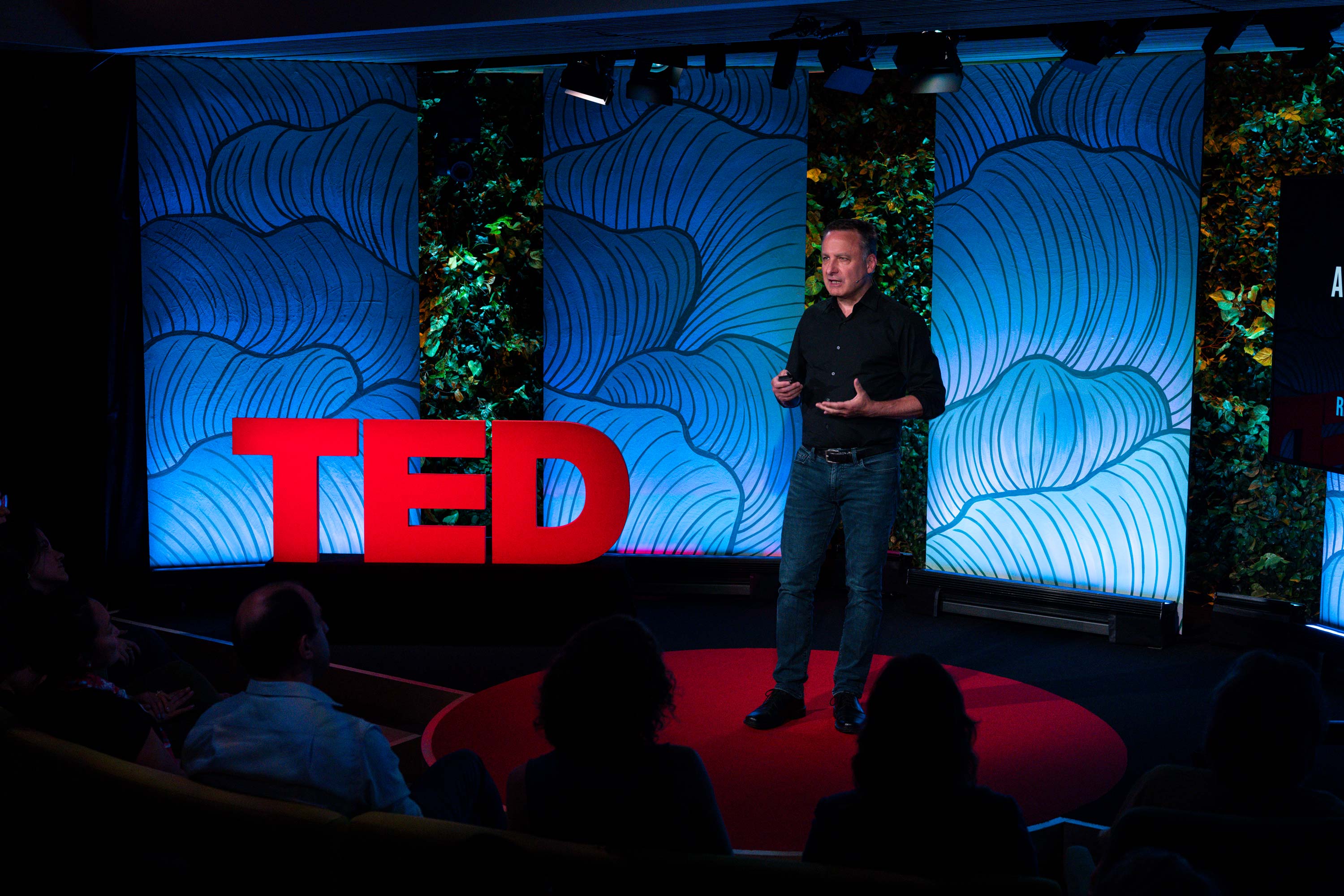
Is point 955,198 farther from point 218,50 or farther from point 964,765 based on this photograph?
point 964,765

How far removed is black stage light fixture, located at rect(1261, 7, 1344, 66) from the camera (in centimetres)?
418

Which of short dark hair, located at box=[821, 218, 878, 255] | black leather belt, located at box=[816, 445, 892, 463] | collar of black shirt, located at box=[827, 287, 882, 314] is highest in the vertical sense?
short dark hair, located at box=[821, 218, 878, 255]

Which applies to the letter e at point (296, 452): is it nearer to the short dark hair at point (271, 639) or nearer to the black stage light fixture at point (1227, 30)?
the short dark hair at point (271, 639)

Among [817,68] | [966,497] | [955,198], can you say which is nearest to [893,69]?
[817,68]

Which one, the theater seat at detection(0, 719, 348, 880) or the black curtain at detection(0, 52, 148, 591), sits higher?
the black curtain at detection(0, 52, 148, 591)

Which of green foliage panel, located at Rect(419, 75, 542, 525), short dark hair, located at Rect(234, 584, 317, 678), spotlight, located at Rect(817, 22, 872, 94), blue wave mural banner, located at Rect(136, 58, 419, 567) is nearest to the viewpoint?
short dark hair, located at Rect(234, 584, 317, 678)

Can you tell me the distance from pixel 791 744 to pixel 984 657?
5.66 ft

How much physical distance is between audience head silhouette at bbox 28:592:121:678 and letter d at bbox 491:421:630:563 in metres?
2.50

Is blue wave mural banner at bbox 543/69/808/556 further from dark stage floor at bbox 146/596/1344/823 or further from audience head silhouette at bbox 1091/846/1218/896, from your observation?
audience head silhouette at bbox 1091/846/1218/896

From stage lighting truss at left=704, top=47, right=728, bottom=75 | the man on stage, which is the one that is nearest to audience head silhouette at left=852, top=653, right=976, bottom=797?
the man on stage

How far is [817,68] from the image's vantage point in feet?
18.3

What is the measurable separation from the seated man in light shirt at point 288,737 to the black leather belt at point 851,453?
1781 millimetres

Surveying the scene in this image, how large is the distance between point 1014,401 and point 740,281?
1.51 meters

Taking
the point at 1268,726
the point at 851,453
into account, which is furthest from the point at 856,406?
the point at 1268,726
